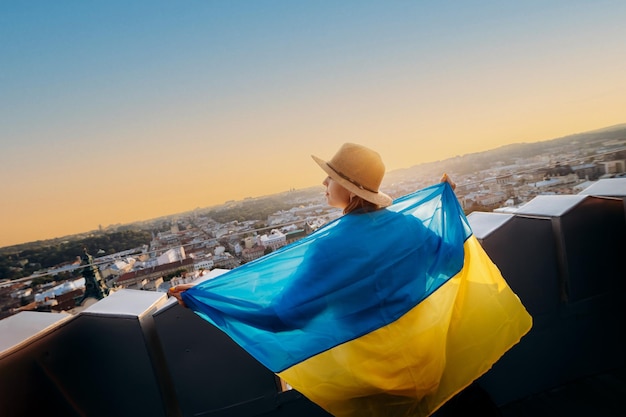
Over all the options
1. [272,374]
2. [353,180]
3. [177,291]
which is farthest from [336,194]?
[272,374]

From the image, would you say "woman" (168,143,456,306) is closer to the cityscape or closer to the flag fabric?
the flag fabric

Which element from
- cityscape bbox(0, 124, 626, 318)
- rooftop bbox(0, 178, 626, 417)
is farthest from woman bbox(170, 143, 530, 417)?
cityscape bbox(0, 124, 626, 318)

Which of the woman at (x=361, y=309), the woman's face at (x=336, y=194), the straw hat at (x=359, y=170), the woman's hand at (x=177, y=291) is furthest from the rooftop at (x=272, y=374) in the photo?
the straw hat at (x=359, y=170)

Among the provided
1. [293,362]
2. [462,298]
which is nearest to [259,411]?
[293,362]

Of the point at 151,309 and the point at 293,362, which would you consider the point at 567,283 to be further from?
the point at 151,309

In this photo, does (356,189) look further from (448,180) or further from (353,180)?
(448,180)

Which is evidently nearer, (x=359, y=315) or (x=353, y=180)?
(x=359, y=315)
